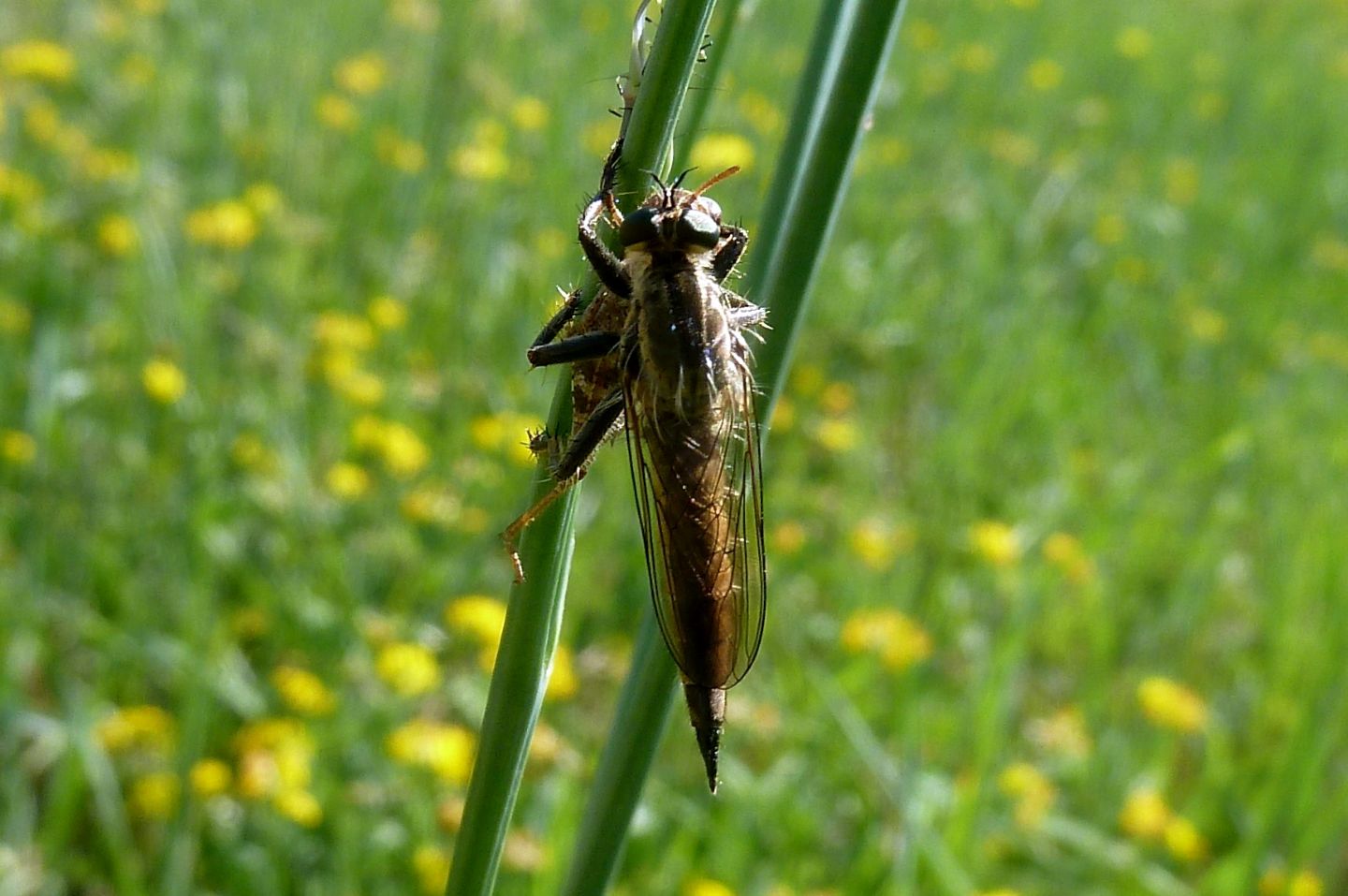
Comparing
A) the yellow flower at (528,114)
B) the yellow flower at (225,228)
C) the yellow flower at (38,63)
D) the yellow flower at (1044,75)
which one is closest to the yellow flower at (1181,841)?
the yellow flower at (225,228)

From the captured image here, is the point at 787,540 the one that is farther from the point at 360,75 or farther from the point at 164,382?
the point at 360,75

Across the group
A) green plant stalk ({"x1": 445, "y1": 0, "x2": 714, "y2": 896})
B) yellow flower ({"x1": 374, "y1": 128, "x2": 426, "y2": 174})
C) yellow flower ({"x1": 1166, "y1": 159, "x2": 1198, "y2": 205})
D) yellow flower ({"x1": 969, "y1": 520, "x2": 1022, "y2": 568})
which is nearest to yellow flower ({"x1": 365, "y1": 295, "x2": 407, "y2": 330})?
yellow flower ({"x1": 374, "y1": 128, "x2": 426, "y2": 174})

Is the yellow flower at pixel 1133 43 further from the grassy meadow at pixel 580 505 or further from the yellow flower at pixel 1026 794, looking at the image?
the yellow flower at pixel 1026 794

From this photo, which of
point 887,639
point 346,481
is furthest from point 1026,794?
point 346,481

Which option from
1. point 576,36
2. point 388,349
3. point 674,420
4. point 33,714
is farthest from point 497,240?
point 674,420

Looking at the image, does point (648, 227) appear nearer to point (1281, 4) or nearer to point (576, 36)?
point (576, 36)

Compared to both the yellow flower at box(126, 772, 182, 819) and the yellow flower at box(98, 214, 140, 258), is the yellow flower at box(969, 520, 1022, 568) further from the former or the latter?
the yellow flower at box(98, 214, 140, 258)
